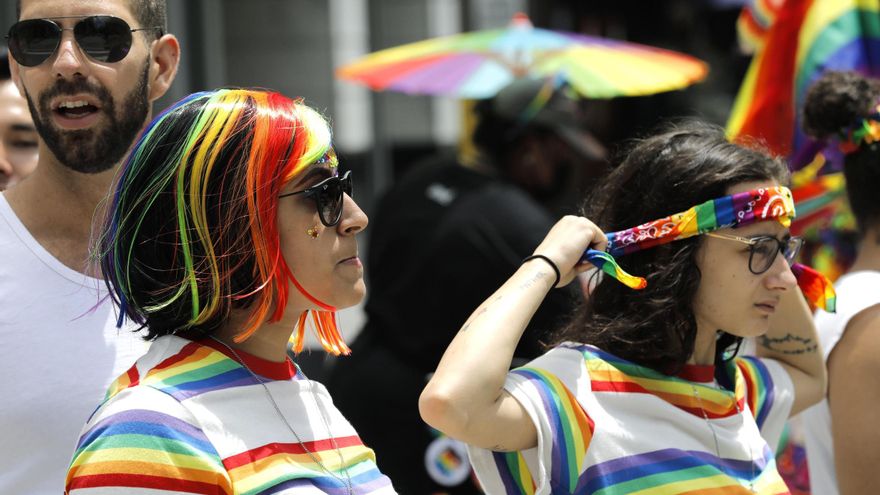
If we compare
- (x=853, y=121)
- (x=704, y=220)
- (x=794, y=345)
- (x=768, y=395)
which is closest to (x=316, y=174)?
(x=704, y=220)

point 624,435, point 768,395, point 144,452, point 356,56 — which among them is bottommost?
point 356,56

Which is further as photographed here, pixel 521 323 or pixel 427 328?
pixel 427 328

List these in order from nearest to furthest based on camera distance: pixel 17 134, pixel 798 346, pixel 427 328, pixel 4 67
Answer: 1. pixel 798 346
2. pixel 17 134
3. pixel 4 67
4. pixel 427 328

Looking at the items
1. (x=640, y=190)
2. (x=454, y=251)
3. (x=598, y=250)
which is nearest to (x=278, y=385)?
(x=598, y=250)

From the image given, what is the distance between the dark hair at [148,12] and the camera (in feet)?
8.37

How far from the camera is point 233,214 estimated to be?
1.99m

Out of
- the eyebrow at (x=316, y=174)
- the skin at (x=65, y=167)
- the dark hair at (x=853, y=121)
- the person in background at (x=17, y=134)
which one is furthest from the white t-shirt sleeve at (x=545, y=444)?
the person in background at (x=17, y=134)

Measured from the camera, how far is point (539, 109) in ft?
14.7

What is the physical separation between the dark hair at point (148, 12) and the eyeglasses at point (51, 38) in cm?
9

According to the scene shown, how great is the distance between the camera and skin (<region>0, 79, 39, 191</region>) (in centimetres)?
333

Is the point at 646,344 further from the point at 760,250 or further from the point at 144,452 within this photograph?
the point at 144,452

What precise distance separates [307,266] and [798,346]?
1.38 m

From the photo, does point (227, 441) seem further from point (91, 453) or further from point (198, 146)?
point (198, 146)

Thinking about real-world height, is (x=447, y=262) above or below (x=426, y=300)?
above
